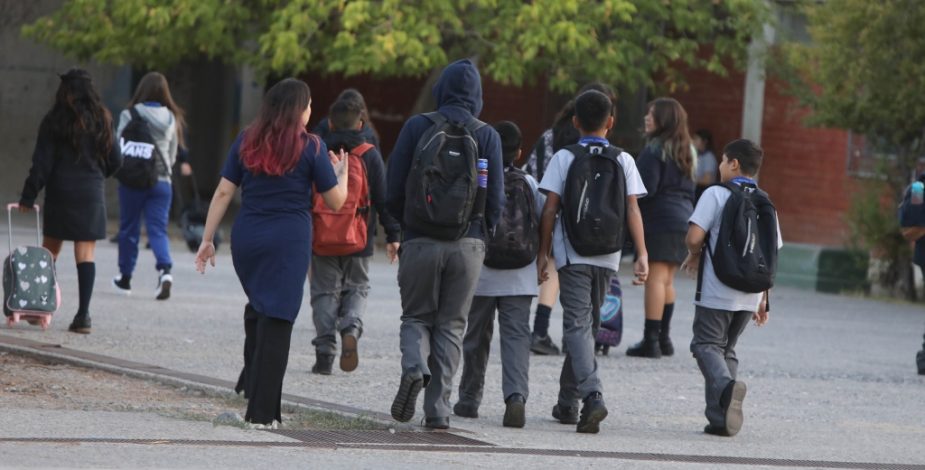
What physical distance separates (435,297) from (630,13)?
46.3 ft

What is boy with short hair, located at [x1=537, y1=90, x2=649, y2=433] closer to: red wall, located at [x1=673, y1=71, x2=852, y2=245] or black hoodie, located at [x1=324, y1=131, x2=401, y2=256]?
black hoodie, located at [x1=324, y1=131, x2=401, y2=256]

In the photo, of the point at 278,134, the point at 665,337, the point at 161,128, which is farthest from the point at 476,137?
the point at 161,128

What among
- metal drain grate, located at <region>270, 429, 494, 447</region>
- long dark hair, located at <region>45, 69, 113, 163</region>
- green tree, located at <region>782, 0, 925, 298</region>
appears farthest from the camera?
green tree, located at <region>782, 0, 925, 298</region>

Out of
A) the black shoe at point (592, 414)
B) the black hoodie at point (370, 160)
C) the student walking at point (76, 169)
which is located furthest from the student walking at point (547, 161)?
the student walking at point (76, 169)

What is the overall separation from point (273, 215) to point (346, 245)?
222 centimetres

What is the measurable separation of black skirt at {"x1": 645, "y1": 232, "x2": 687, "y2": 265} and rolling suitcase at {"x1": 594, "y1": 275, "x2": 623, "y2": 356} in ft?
1.18

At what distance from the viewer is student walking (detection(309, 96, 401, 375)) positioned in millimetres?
10016

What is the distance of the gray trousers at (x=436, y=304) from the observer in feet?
26.7

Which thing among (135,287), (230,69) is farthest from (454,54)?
(230,69)

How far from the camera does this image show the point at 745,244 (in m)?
8.73

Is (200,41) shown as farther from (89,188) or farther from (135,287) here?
(89,188)

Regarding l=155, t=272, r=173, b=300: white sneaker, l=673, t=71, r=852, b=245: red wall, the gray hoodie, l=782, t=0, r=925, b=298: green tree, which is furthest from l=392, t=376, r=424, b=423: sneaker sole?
l=673, t=71, r=852, b=245: red wall

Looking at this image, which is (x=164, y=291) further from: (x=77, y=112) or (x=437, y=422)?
(x=437, y=422)

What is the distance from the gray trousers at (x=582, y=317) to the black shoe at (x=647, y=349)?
3348mm
